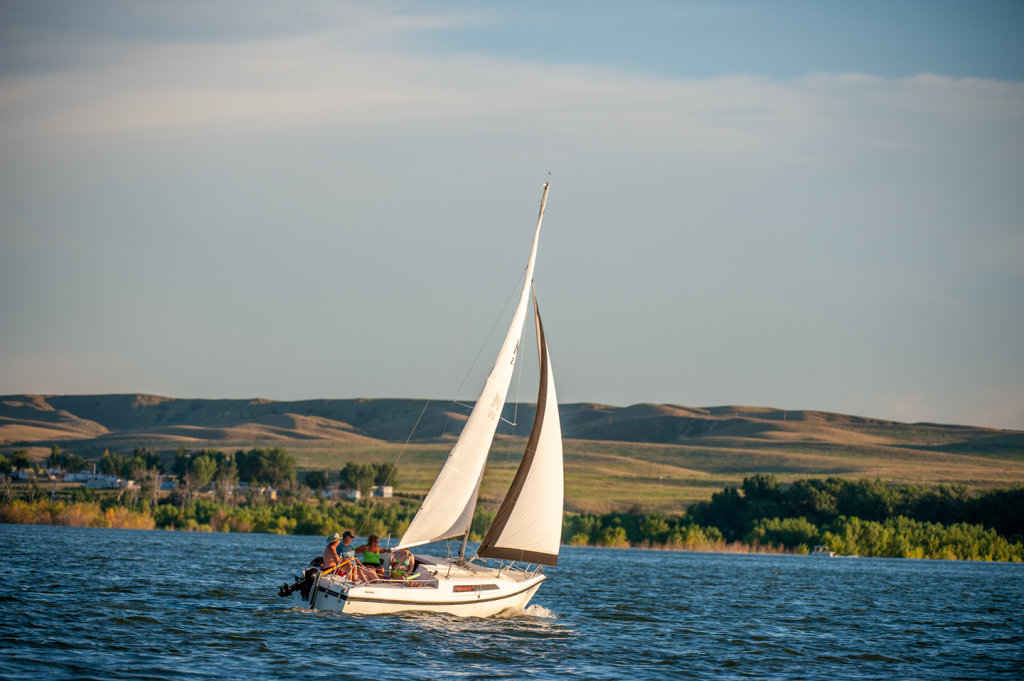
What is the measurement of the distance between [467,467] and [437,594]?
4.12m

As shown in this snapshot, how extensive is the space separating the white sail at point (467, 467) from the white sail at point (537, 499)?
3.33ft

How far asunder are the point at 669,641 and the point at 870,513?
295 feet

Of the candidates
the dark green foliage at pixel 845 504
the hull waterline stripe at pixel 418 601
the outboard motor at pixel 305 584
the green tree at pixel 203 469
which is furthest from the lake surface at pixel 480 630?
the green tree at pixel 203 469

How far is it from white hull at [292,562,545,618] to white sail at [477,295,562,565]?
913 mm

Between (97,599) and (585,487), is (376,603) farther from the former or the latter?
(585,487)

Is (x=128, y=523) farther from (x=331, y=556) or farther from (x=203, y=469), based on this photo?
(x=331, y=556)

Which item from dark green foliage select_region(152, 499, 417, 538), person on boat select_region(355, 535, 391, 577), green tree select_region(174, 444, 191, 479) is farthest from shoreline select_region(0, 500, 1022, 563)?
person on boat select_region(355, 535, 391, 577)

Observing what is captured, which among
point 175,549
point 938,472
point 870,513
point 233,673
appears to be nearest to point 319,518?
point 175,549

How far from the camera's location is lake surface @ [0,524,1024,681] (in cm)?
2545

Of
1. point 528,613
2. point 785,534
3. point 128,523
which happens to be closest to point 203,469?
point 128,523

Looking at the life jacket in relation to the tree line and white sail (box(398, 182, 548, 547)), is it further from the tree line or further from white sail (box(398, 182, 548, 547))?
the tree line

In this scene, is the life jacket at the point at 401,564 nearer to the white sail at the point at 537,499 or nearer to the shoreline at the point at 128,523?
the white sail at the point at 537,499

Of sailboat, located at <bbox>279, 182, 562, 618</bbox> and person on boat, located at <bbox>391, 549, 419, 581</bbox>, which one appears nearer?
person on boat, located at <bbox>391, 549, 419, 581</bbox>

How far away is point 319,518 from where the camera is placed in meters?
107
